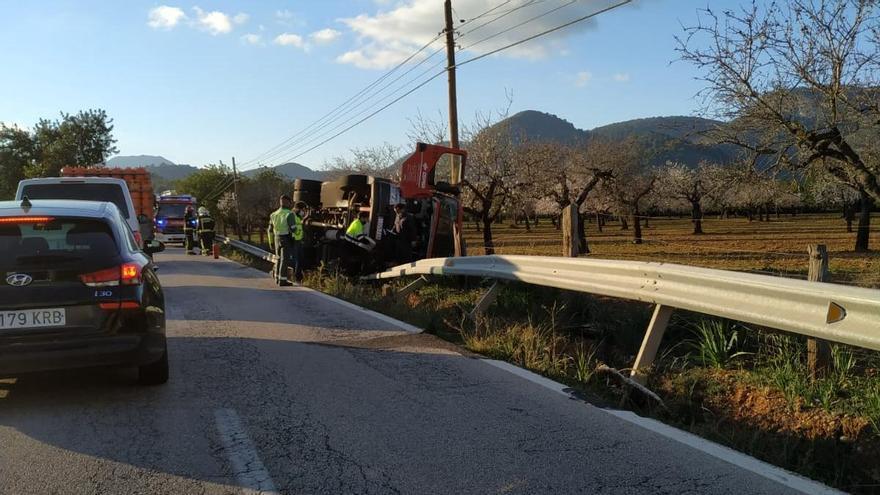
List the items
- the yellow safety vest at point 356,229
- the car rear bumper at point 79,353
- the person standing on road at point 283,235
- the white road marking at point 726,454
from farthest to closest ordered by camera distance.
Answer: the person standing on road at point 283,235, the yellow safety vest at point 356,229, the car rear bumper at point 79,353, the white road marking at point 726,454

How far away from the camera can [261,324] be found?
8500mm

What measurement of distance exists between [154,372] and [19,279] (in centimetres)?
125

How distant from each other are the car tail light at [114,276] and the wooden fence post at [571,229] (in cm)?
548

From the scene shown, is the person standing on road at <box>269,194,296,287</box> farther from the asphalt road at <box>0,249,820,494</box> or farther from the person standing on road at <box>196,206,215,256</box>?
the person standing on road at <box>196,206,215,256</box>

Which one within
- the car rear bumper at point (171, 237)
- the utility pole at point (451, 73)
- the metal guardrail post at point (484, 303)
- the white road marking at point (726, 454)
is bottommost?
the white road marking at point (726, 454)

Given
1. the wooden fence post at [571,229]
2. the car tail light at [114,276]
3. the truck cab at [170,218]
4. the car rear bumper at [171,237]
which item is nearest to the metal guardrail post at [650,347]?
the wooden fence post at [571,229]

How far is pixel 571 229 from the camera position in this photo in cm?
883

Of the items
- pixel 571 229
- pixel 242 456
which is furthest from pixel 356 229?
pixel 242 456

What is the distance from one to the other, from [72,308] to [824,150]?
399 inches

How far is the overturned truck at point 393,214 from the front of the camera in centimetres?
1283

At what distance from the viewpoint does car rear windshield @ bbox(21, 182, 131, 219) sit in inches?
419

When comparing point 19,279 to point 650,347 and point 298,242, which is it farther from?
point 298,242

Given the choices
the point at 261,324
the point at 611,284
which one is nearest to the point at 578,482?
the point at 611,284

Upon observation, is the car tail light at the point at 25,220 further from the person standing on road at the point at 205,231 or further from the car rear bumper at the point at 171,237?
the car rear bumper at the point at 171,237
